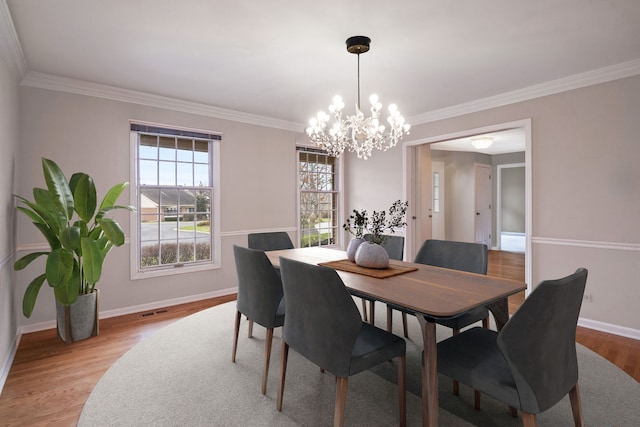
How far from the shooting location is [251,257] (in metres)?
2.17

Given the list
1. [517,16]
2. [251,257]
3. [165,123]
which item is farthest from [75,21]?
[517,16]

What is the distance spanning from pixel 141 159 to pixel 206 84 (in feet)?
3.89

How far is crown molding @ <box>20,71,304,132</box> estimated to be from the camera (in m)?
3.18

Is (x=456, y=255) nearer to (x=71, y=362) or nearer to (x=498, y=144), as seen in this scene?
(x=71, y=362)

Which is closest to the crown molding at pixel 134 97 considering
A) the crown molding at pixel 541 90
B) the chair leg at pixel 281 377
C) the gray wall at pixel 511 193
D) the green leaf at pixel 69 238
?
the green leaf at pixel 69 238

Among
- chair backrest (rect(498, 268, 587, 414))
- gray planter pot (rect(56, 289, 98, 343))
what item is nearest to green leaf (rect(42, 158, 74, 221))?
gray planter pot (rect(56, 289, 98, 343))

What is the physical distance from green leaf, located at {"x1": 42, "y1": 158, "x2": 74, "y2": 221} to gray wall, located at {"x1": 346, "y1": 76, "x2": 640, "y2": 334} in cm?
449

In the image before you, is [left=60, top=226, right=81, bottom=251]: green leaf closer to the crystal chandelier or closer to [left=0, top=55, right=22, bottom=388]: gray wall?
[left=0, top=55, right=22, bottom=388]: gray wall

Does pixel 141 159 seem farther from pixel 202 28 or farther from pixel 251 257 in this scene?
pixel 251 257

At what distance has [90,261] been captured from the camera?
2738 mm

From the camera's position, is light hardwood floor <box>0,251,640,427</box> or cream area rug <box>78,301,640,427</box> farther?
light hardwood floor <box>0,251,640,427</box>

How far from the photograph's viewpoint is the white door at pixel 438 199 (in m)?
7.30

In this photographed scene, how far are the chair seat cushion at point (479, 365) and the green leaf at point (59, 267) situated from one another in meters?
2.82

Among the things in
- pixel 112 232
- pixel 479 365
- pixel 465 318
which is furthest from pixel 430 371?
pixel 112 232
